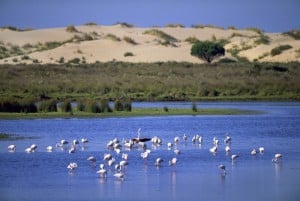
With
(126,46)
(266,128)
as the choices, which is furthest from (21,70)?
(266,128)

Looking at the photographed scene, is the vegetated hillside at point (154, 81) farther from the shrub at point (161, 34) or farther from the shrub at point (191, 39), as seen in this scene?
the shrub at point (161, 34)

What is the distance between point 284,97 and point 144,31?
61699mm

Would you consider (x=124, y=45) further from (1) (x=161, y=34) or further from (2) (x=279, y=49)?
(2) (x=279, y=49)

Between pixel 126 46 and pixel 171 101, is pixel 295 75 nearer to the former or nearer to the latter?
pixel 171 101

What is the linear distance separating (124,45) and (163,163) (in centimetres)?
7429

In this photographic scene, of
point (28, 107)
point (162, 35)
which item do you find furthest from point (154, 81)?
point (162, 35)

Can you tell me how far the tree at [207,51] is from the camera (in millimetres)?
92812

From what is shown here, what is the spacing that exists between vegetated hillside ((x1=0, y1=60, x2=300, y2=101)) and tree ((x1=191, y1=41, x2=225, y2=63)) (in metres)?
8.89

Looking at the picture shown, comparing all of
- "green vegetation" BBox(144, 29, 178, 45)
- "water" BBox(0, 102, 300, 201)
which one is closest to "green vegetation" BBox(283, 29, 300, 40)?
"green vegetation" BBox(144, 29, 178, 45)

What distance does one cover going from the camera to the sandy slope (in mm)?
94875

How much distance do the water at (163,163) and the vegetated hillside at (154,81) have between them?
47.0 ft

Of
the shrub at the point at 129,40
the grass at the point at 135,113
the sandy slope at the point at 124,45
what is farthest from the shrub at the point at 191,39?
the grass at the point at 135,113

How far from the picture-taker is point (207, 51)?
92938 mm

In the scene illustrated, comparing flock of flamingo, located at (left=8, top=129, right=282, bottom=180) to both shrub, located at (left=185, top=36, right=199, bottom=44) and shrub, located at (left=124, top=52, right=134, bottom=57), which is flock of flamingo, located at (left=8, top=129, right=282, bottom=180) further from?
shrub, located at (left=185, top=36, right=199, bottom=44)
